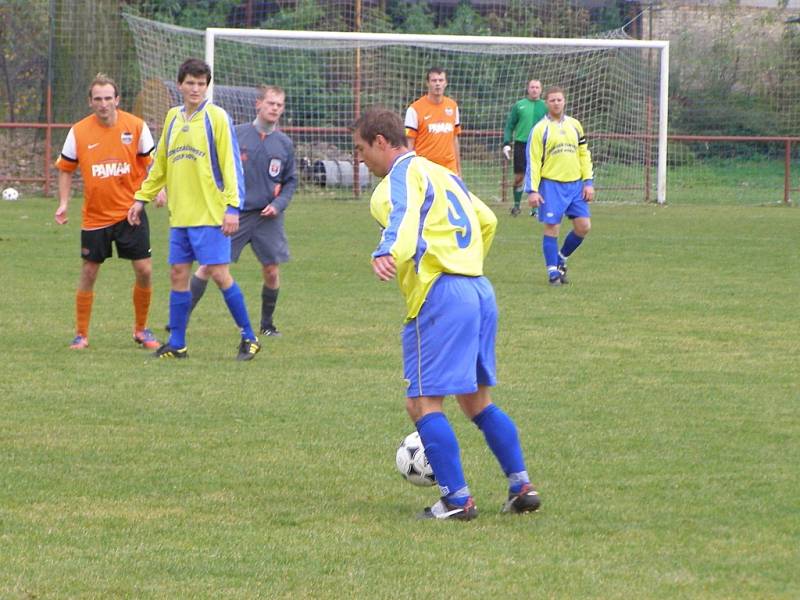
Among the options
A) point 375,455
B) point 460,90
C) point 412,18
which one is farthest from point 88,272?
point 412,18

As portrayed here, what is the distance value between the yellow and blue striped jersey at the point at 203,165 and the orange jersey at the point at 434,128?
705 cm

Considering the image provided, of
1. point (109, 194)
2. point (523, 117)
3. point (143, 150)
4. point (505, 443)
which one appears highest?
point (523, 117)

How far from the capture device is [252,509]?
5.19m

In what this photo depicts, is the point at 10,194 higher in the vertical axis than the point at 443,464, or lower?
higher

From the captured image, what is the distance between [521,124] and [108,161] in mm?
12211

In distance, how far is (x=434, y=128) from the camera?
1561 centimetres

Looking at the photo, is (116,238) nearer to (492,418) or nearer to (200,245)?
(200,245)

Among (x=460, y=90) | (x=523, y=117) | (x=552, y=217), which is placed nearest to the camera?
(x=552, y=217)

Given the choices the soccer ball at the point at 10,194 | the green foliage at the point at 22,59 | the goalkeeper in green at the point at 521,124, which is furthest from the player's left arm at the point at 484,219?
the green foliage at the point at 22,59

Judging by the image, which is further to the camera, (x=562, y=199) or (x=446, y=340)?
(x=562, y=199)

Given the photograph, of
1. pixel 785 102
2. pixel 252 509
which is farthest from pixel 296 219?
pixel 252 509

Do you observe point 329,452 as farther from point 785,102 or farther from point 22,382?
point 785,102

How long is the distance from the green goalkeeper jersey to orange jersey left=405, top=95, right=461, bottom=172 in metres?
4.91

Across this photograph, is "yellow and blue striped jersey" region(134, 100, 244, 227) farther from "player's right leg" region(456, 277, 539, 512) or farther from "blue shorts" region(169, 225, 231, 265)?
"player's right leg" region(456, 277, 539, 512)
